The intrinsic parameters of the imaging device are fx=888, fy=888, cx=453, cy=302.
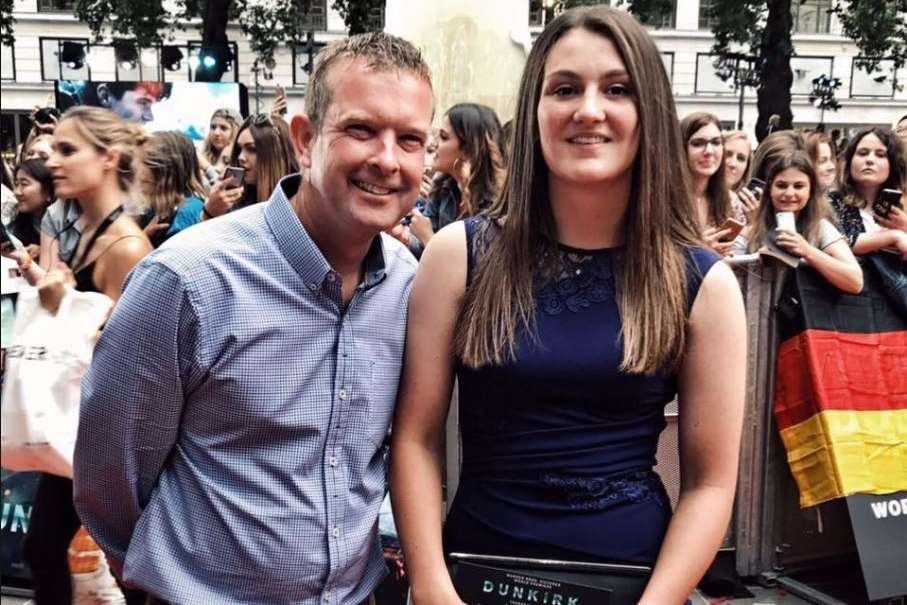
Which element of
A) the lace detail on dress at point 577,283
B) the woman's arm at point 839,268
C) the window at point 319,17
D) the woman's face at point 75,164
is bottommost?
the woman's arm at point 839,268

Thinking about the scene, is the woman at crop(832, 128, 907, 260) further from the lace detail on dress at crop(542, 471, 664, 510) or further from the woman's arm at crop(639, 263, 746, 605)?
the lace detail on dress at crop(542, 471, 664, 510)

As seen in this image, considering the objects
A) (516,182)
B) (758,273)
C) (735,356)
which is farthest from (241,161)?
(735,356)

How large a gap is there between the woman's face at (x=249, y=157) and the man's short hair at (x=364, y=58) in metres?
3.31

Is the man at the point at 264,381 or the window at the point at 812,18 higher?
the window at the point at 812,18

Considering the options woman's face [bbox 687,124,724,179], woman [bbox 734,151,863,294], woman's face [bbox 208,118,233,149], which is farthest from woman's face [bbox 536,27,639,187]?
woman's face [bbox 208,118,233,149]

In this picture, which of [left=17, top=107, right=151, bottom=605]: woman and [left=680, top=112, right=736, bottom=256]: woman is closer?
[left=17, top=107, right=151, bottom=605]: woman

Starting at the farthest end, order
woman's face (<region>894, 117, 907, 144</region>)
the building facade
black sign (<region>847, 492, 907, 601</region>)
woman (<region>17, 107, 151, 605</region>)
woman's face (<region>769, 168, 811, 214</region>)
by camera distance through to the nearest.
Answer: the building facade < woman's face (<region>894, 117, 907, 144</region>) < woman's face (<region>769, 168, 811, 214</region>) < black sign (<region>847, 492, 907, 601</region>) < woman (<region>17, 107, 151, 605</region>)

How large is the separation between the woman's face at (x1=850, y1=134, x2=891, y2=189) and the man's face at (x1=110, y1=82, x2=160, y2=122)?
9542 mm

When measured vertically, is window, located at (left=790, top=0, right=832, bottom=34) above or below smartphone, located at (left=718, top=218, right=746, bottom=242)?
above

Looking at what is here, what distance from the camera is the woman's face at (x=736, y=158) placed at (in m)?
6.62

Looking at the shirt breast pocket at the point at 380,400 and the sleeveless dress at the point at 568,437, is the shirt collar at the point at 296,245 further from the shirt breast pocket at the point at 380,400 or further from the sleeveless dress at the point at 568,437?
the sleeveless dress at the point at 568,437

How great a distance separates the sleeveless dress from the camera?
1.76 meters

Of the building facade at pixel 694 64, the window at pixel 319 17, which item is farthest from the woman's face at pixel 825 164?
the window at pixel 319 17

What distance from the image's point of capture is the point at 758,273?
4102 mm
